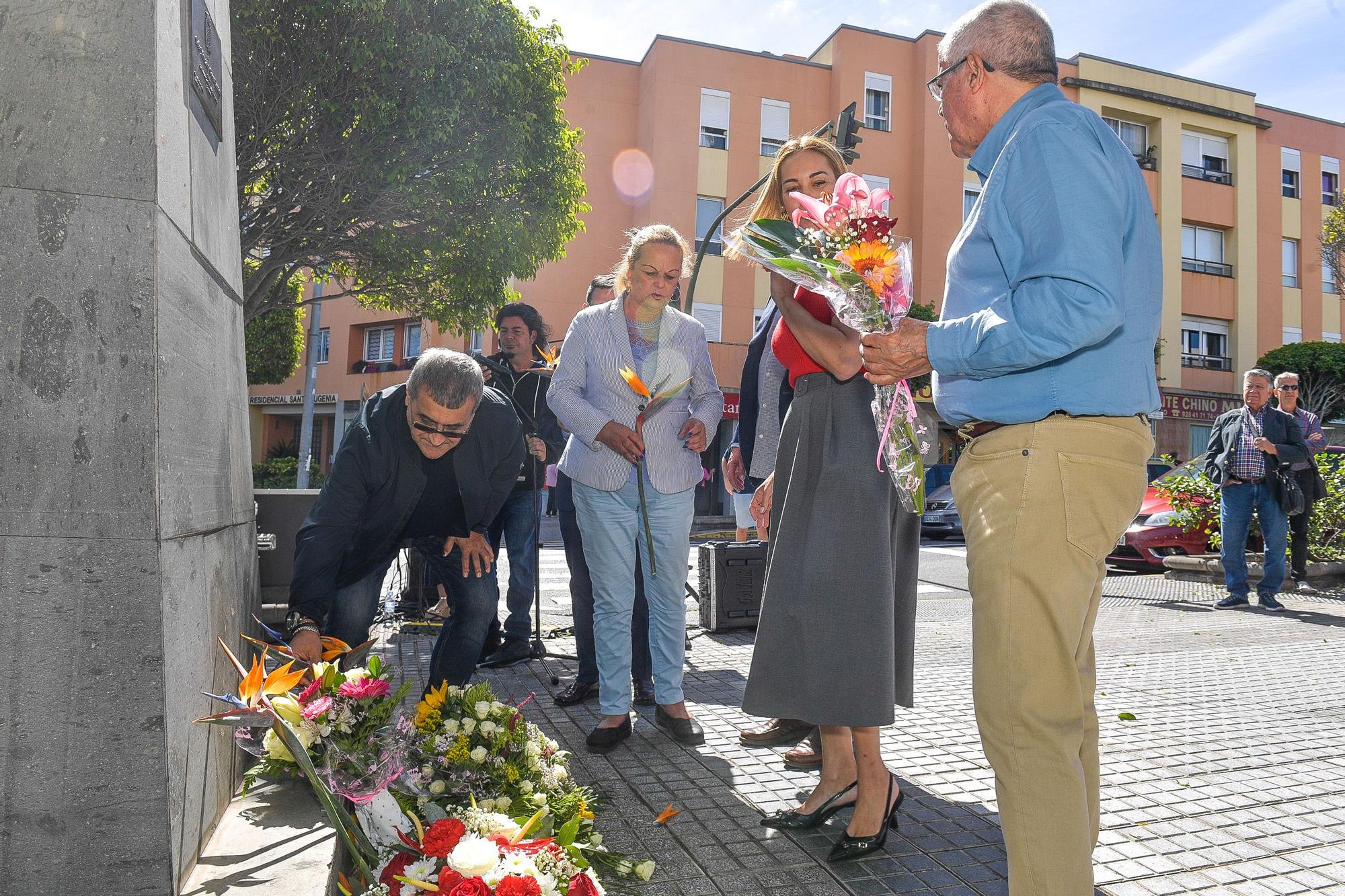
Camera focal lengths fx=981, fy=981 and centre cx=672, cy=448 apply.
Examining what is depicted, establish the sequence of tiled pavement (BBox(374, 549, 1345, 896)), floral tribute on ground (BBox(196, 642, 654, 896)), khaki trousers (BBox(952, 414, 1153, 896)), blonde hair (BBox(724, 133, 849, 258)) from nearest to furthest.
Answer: floral tribute on ground (BBox(196, 642, 654, 896)) < khaki trousers (BBox(952, 414, 1153, 896)) < tiled pavement (BBox(374, 549, 1345, 896)) < blonde hair (BBox(724, 133, 849, 258))

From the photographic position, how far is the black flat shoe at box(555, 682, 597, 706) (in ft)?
15.5

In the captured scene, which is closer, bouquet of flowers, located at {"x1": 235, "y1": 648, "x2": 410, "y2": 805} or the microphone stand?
bouquet of flowers, located at {"x1": 235, "y1": 648, "x2": 410, "y2": 805}

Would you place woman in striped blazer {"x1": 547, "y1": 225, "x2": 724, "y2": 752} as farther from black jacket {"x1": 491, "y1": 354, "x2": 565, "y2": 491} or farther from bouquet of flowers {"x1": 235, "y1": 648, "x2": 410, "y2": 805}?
black jacket {"x1": 491, "y1": 354, "x2": 565, "y2": 491}

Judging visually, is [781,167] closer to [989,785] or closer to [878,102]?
[989,785]

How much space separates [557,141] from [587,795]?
13.4 metres

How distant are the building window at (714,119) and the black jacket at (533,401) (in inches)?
913

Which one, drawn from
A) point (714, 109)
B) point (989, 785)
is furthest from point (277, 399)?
point (989, 785)

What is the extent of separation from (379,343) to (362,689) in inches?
1370

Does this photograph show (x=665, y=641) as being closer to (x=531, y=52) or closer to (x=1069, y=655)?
(x=1069, y=655)

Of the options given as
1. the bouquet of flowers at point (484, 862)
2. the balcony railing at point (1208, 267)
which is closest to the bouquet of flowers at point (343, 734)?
the bouquet of flowers at point (484, 862)

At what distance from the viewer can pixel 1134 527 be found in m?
12.4

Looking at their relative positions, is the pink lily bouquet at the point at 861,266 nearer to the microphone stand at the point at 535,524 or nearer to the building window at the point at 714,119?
the microphone stand at the point at 535,524

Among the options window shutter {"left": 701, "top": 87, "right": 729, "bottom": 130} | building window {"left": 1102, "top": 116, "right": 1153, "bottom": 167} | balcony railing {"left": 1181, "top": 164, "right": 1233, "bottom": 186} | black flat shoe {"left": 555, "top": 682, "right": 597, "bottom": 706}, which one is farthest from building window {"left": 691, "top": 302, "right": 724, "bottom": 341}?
black flat shoe {"left": 555, "top": 682, "right": 597, "bottom": 706}

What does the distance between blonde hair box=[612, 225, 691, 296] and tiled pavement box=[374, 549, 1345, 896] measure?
2016 millimetres
